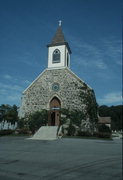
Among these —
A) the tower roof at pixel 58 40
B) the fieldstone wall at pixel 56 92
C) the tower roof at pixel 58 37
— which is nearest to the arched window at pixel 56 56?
the tower roof at pixel 58 40

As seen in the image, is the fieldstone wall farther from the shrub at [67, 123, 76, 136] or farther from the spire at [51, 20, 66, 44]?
the spire at [51, 20, 66, 44]

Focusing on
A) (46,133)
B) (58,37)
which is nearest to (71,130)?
(46,133)

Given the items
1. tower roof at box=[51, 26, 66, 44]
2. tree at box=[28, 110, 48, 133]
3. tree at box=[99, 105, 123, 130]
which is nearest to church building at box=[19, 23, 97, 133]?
tree at box=[28, 110, 48, 133]

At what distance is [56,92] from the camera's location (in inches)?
1141

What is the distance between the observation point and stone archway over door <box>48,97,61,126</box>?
28.5 m

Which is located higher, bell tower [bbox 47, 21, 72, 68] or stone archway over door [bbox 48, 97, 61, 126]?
bell tower [bbox 47, 21, 72, 68]

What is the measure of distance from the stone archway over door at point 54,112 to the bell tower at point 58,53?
16.6 feet

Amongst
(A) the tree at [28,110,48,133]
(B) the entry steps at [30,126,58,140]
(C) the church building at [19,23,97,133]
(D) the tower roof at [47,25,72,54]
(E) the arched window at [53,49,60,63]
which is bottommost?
(B) the entry steps at [30,126,58,140]

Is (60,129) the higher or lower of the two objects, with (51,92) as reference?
lower

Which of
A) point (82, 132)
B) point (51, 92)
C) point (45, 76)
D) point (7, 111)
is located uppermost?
point (45, 76)

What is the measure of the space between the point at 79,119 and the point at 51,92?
557 centimetres

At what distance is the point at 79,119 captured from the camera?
26344 millimetres

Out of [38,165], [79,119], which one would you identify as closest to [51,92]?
[79,119]

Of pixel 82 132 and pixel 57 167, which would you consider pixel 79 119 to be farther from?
pixel 57 167
